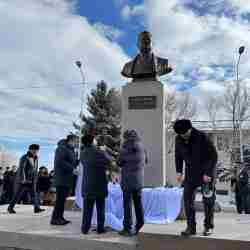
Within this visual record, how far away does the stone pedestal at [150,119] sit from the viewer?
25.4 feet

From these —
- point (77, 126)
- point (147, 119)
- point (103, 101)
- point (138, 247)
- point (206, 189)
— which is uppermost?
point (103, 101)

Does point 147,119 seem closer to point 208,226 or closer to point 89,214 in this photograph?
point 89,214

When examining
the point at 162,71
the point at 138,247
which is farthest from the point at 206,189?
the point at 162,71

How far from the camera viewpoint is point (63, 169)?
6359 millimetres

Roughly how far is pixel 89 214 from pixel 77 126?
28200mm

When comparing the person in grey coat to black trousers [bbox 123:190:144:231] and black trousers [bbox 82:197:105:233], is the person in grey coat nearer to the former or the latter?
black trousers [bbox 123:190:144:231]

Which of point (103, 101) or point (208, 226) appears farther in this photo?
point (103, 101)

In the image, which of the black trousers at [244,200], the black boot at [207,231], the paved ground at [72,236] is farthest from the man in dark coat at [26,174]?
the black trousers at [244,200]

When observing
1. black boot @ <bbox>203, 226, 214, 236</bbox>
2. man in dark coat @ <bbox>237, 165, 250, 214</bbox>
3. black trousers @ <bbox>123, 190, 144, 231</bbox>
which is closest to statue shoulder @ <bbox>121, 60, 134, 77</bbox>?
black trousers @ <bbox>123, 190, 144, 231</bbox>

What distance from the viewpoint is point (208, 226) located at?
469cm

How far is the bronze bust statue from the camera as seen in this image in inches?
324

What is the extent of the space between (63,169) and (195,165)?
9.10 ft

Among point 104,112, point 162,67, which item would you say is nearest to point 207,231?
point 162,67

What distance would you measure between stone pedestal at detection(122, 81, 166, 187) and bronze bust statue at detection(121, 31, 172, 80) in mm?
237
